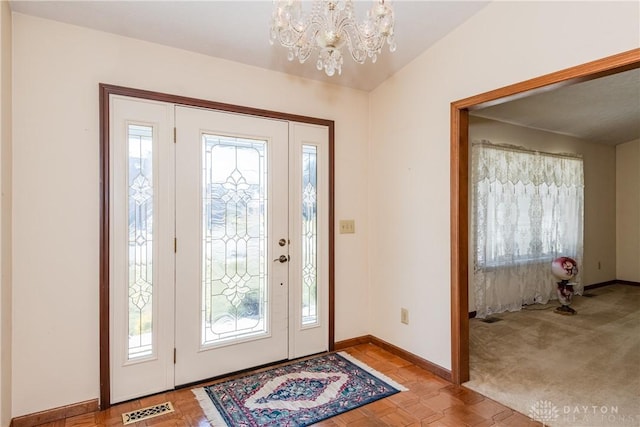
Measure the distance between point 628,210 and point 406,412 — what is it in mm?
6570

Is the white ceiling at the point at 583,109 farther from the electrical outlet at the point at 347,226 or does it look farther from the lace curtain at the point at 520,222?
the electrical outlet at the point at 347,226

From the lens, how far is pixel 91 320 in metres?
2.25

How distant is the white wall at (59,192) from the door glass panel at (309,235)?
1.21 meters

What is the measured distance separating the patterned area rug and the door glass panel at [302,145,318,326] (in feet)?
1.52

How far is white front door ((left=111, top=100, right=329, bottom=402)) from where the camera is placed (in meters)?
2.46

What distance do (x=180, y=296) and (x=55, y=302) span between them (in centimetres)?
73

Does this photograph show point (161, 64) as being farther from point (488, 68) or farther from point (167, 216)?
point (488, 68)

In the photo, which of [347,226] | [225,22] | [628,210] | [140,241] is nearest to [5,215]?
[140,241]

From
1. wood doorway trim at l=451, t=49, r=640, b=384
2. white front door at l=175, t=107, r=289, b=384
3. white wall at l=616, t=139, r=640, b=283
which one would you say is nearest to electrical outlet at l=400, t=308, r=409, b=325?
wood doorway trim at l=451, t=49, r=640, b=384

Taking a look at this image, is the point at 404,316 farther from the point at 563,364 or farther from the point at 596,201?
the point at 596,201

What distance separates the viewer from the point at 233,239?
108 inches

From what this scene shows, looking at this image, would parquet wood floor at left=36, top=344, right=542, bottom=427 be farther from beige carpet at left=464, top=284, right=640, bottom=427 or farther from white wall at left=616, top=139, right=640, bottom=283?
white wall at left=616, top=139, right=640, bottom=283

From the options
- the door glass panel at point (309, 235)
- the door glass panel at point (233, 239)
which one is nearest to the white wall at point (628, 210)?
the door glass panel at point (309, 235)

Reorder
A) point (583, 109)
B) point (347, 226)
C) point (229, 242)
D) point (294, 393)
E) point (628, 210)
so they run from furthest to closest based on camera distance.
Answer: point (628, 210) → point (583, 109) → point (347, 226) → point (229, 242) → point (294, 393)
